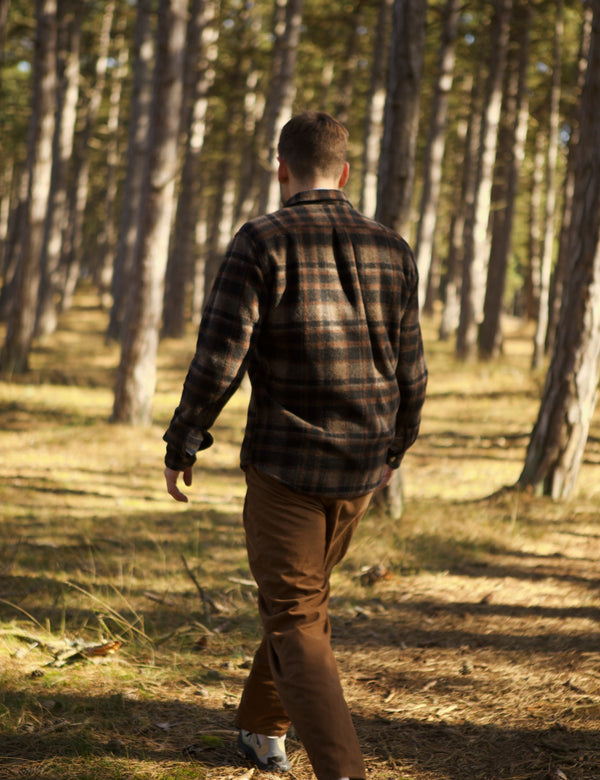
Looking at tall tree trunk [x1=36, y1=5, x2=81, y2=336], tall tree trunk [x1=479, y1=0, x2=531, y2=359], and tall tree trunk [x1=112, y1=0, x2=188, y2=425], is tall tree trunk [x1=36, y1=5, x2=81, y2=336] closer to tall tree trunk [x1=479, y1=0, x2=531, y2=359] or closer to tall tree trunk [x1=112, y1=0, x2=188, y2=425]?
tall tree trunk [x1=112, y1=0, x2=188, y2=425]

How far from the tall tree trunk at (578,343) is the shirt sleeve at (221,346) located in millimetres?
5279

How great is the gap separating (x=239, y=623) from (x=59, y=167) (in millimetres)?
18591

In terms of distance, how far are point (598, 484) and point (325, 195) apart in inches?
262

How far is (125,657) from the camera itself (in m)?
4.09

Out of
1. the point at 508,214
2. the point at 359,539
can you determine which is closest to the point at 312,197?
the point at 359,539

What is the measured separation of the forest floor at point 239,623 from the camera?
3191mm

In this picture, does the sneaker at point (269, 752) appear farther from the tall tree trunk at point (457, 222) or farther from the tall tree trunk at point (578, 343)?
the tall tree trunk at point (457, 222)

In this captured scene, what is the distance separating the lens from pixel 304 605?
2549mm

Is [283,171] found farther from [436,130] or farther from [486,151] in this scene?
[436,130]

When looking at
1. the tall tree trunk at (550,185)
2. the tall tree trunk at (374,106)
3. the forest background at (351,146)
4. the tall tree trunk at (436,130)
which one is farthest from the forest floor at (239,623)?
the tall tree trunk at (436,130)

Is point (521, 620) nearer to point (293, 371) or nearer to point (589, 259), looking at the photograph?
point (293, 371)

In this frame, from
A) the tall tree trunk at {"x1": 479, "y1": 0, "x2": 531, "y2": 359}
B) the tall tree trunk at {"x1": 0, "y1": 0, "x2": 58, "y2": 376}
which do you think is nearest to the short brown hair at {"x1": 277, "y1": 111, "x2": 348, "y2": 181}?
the tall tree trunk at {"x1": 0, "y1": 0, "x2": 58, "y2": 376}

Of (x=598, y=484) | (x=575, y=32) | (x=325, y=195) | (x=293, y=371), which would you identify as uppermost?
(x=575, y=32)

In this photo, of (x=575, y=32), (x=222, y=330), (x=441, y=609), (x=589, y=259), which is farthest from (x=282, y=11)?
(x=222, y=330)
